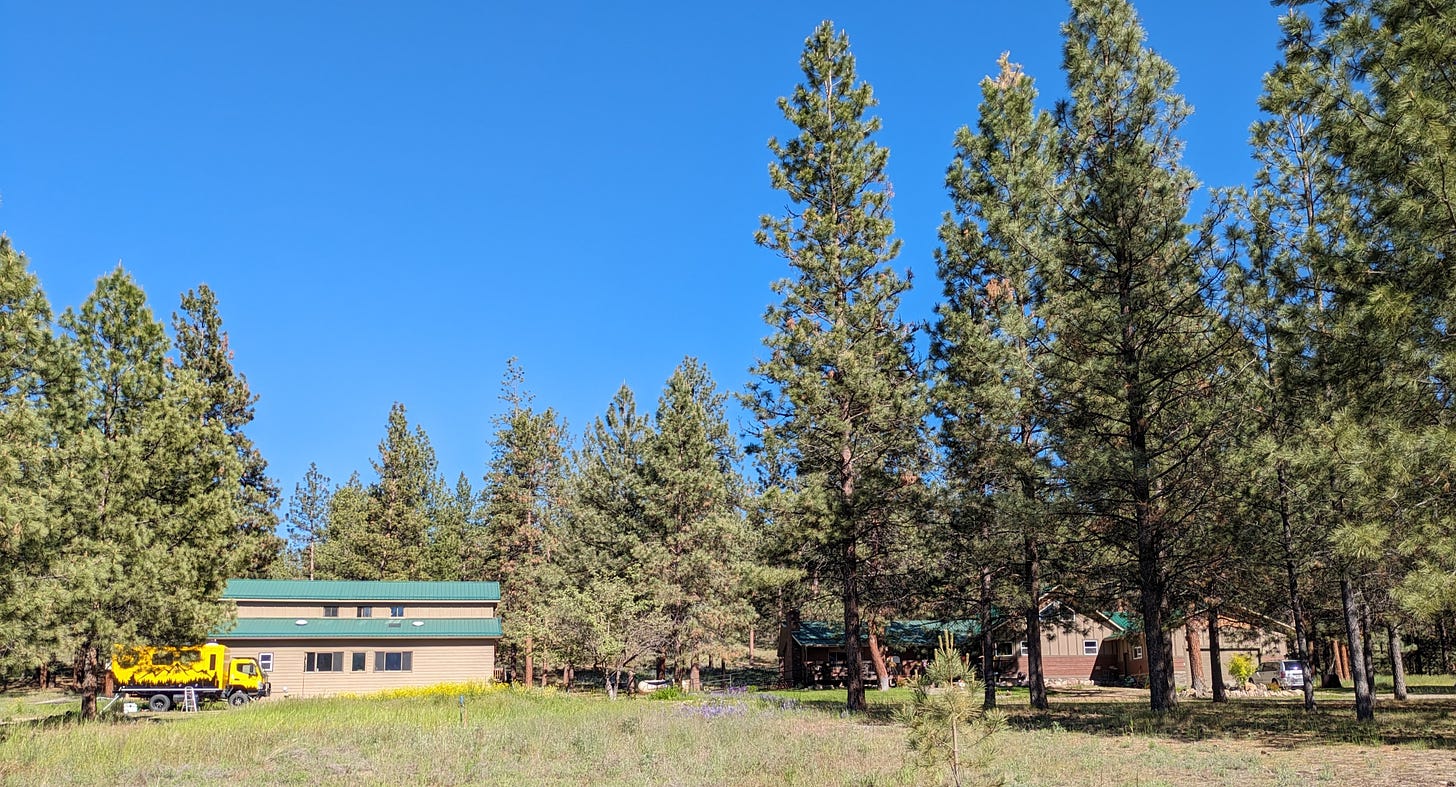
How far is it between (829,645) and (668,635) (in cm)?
1157

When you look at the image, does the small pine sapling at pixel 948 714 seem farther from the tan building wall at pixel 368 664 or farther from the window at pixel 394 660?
the window at pixel 394 660

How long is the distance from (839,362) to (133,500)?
18.1 metres

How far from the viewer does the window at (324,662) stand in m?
40.3

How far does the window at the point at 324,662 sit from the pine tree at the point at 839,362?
80.5ft

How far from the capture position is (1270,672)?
138 ft

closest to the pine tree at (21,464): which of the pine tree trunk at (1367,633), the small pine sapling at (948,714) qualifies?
the small pine sapling at (948,714)

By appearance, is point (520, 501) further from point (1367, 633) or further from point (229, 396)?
point (1367, 633)

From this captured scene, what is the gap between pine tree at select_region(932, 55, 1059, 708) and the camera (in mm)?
19156

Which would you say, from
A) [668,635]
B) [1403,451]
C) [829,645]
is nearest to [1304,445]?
[1403,451]

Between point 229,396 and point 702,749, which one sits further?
point 229,396

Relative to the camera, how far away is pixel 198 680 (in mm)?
32562

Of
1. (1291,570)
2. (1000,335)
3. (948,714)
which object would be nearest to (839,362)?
(1000,335)

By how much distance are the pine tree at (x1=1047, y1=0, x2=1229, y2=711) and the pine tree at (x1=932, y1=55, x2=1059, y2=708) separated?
786 millimetres

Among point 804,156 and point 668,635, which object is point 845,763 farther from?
point 668,635
